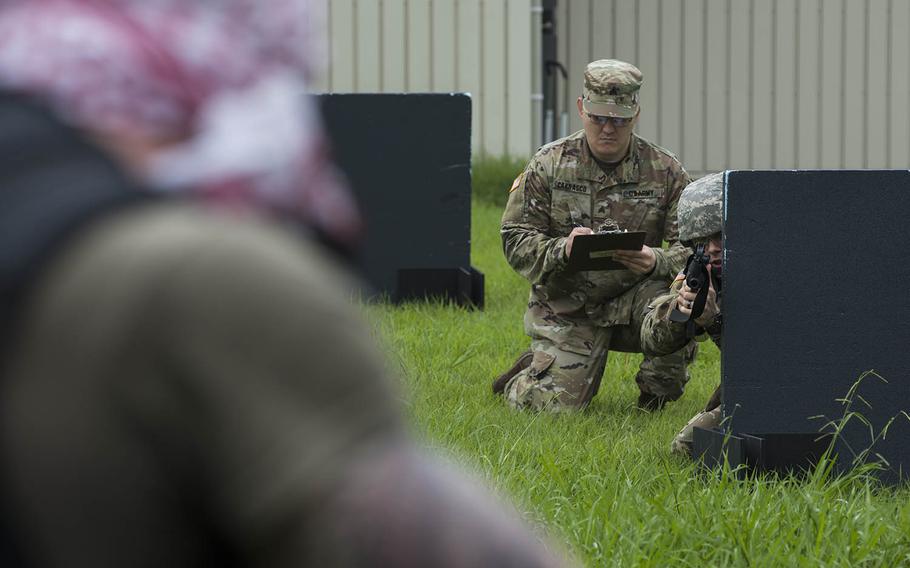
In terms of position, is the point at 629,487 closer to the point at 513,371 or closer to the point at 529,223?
the point at 513,371

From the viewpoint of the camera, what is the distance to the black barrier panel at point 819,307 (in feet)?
13.9

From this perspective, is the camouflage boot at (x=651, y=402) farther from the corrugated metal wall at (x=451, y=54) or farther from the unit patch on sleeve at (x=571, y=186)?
the corrugated metal wall at (x=451, y=54)

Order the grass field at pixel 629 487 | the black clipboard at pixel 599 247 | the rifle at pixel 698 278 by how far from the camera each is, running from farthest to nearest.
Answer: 1. the black clipboard at pixel 599 247
2. the rifle at pixel 698 278
3. the grass field at pixel 629 487

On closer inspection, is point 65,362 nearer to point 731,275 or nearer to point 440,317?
point 731,275

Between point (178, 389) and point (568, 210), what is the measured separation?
540 centimetres

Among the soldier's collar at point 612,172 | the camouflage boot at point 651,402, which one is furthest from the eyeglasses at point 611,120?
the camouflage boot at point 651,402

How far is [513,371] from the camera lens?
19.5 feet

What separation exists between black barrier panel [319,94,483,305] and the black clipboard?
7.42 feet

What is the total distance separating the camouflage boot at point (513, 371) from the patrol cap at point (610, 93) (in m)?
0.99

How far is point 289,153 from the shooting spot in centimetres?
73

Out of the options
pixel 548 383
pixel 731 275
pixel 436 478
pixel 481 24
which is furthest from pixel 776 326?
pixel 481 24

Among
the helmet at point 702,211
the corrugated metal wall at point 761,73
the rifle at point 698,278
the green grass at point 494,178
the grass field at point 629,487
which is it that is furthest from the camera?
the corrugated metal wall at point 761,73

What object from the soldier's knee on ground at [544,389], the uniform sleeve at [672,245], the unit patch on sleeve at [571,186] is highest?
the unit patch on sleeve at [571,186]

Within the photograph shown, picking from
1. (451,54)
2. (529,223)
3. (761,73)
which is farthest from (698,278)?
(761,73)
